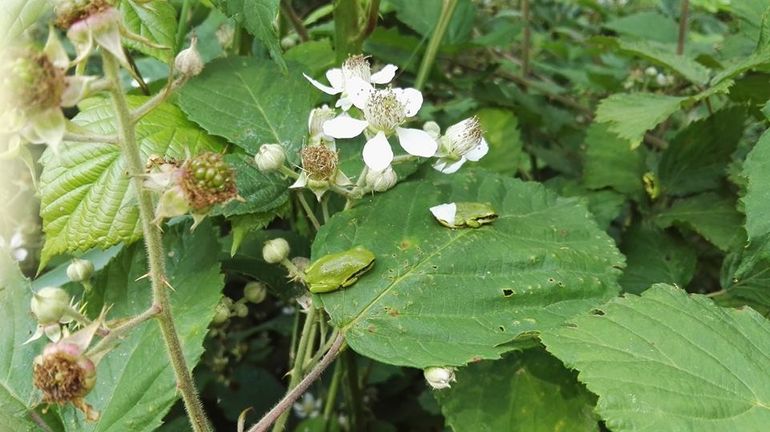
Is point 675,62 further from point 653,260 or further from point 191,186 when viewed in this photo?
point 191,186

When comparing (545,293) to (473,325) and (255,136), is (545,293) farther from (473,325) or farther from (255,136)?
(255,136)

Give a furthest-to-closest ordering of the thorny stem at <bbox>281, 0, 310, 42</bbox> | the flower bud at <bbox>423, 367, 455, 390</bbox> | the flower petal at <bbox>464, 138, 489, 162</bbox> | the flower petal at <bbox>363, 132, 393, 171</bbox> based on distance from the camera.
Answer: the thorny stem at <bbox>281, 0, 310, 42</bbox> → the flower petal at <bbox>464, 138, 489, 162</bbox> → the flower petal at <bbox>363, 132, 393, 171</bbox> → the flower bud at <bbox>423, 367, 455, 390</bbox>

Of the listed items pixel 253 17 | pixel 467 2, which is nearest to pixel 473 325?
pixel 253 17

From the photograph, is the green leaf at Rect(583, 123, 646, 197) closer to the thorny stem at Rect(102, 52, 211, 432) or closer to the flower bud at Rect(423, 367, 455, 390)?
the flower bud at Rect(423, 367, 455, 390)

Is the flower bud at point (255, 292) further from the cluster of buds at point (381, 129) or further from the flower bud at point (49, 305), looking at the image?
the flower bud at point (49, 305)

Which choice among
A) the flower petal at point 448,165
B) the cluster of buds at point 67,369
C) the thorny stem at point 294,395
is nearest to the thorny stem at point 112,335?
the cluster of buds at point 67,369

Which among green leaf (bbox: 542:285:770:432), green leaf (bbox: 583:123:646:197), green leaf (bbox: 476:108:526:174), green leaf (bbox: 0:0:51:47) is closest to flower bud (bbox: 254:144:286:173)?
green leaf (bbox: 0:0:51:47)
